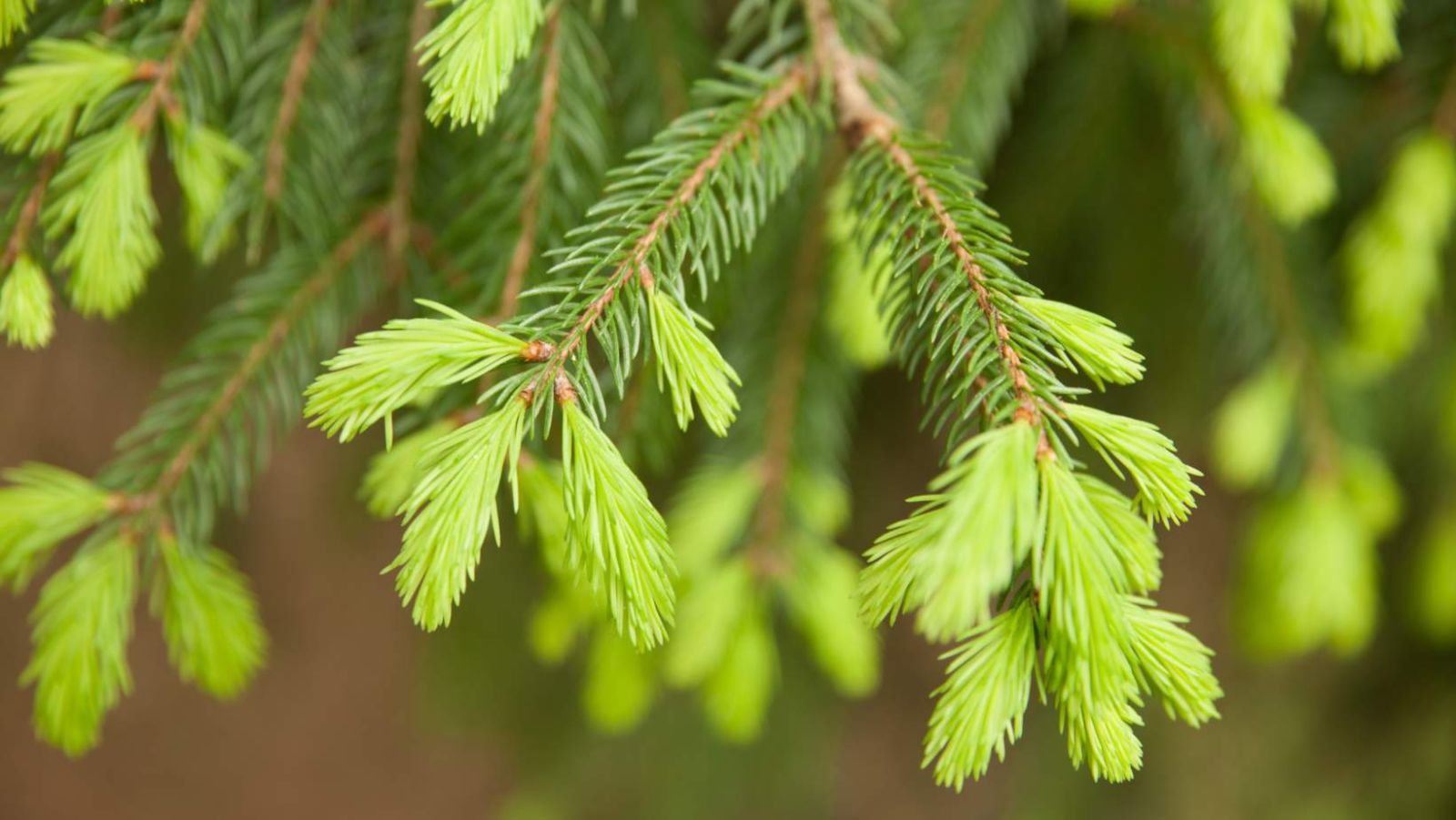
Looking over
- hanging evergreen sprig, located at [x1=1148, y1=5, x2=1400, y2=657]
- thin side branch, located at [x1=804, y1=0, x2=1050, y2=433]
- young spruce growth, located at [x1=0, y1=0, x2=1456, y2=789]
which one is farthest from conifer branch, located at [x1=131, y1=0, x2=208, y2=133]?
hanging evergreen sprig, located at [x1=1148, y1=5, x2=1400, y2=657]

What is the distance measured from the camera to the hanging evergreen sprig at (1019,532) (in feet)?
1.32

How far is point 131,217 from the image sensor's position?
0.57 m

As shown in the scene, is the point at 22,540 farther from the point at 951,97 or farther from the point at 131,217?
the point at 951,97

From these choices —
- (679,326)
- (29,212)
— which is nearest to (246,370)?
(29,212)

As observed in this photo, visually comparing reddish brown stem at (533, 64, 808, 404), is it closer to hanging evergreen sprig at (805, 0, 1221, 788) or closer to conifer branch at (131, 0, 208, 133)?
hanging evergreen sprig at (805, 0, 1221, 788)

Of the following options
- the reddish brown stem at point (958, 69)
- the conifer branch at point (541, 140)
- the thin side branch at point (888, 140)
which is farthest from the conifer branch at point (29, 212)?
the reddish brown stem at point (958, 69)

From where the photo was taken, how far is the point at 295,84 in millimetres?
677

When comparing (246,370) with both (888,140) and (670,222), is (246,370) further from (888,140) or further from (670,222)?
(888,140)

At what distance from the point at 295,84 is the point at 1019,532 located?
1.90ft

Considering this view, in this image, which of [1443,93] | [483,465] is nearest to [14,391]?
[483,465]

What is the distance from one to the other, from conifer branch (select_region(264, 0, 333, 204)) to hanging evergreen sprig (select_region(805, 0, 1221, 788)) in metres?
0.44

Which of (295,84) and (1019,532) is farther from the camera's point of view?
(295,84)

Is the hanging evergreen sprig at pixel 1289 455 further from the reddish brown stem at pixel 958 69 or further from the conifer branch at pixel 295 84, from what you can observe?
the conifer branch at pixel 295 84

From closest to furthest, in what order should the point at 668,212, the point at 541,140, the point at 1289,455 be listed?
1. the point at 668,212
2. the point at 541,140
3. the point at 1289,455
